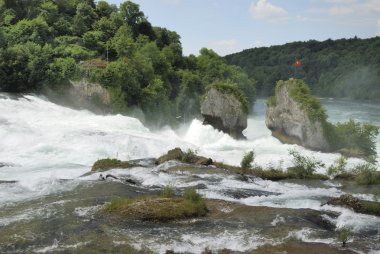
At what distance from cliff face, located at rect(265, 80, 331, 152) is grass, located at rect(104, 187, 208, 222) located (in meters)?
25.5

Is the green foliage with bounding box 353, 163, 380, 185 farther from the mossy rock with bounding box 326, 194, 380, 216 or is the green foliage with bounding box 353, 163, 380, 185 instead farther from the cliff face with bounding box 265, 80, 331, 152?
the cliff face with bounding box 265, 80, 331, 152

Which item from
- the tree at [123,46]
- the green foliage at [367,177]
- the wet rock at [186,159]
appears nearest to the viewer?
the green foliage at [367,177]

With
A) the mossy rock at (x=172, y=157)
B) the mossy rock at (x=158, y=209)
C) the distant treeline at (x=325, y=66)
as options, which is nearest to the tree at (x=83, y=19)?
the mossy rock at (x=172, y=157)

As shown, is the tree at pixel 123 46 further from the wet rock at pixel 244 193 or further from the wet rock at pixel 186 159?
the wet rock at pixel 244 193

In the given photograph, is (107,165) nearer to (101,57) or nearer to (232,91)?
(232,91)

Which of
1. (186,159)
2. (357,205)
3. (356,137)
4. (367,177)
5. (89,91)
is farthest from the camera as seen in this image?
(89,91)

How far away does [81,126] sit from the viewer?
116ft

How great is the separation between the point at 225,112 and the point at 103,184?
90.4 ft

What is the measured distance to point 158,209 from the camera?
1540 centimetres

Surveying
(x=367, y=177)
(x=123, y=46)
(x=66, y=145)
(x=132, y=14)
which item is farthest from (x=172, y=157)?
(x=132, y=14)

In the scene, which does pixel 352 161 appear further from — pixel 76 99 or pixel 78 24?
pixel 78 24

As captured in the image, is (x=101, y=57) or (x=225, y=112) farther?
(x=101, y=57)

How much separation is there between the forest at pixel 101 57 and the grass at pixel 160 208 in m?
32.0

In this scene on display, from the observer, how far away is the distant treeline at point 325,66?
117m
